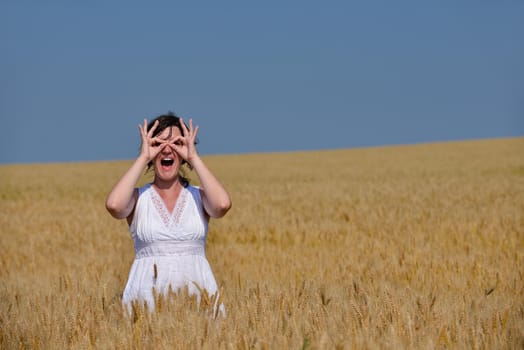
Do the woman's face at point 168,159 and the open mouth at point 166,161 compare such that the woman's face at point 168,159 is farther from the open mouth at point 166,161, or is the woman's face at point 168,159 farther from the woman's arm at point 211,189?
the woman's arm at point 211,189

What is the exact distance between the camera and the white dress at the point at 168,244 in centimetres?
358

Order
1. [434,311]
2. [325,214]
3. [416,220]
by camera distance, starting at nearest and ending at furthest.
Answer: [434,311]
[416,220]
[325,214]

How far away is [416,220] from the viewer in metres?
Answer: 9.38

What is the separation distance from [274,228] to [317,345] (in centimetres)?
608

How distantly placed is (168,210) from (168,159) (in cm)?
28

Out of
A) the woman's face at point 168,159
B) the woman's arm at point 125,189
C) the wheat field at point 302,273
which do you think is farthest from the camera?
the woman's face at point 168,159

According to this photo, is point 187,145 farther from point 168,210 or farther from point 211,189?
point 168,210

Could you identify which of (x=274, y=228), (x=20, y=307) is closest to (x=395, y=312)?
(x=20, y=307)

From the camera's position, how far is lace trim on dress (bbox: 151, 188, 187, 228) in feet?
12.0

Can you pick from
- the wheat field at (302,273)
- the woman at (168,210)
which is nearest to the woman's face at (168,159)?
the woman at (168,210)

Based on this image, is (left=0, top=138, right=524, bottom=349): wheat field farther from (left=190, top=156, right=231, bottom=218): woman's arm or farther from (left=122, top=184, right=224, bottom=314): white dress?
(left=190, top=156, right=231, bottom=218): woman's arm

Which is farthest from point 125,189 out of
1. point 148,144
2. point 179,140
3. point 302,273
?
point 302,273

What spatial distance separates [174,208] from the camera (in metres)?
3.67

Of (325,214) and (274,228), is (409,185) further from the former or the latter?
(274,228)
